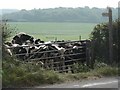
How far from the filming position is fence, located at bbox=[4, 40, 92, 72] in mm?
14094

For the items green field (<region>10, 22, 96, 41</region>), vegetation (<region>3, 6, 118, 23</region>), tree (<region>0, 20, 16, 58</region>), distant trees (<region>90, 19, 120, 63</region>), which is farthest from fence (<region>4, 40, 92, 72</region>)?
vegetation (<region>3, 6, 118, 23</region>)

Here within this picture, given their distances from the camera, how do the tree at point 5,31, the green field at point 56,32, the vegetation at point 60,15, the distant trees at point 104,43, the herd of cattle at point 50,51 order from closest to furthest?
the tree at point 5,31 → the herd of cattle at point 50,51 → the distant trees at point 104,43 → the vegetation at point 60,15 → the green field at point 56,32

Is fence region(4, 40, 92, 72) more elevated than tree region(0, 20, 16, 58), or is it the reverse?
tree region(0, 20, 16, 58)

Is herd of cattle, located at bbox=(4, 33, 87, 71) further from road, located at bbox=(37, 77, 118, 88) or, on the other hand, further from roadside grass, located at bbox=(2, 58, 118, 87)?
road, located at bbox=(37, 77, 118, 88)

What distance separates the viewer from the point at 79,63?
611 inches

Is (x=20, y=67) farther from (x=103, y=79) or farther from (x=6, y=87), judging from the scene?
(x=103, y=79)

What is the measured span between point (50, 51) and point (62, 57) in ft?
2.03

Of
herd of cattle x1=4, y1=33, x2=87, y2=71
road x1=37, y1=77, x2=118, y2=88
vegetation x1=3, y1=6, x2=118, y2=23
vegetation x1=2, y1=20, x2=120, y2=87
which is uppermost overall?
vegetation x1=3, y1=6, x2=118, y2=23

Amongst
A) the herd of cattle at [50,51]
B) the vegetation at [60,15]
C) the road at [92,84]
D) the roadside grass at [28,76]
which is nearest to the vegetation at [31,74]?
the roadside grass at [28,76]

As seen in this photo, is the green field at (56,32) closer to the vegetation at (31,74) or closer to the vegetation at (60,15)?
the vegetation at (60,15)

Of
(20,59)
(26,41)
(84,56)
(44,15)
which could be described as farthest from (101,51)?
(44,15)

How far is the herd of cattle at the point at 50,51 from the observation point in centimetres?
1379

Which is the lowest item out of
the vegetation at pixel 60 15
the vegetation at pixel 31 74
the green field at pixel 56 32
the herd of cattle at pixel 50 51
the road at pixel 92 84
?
the road at pixel 92 84

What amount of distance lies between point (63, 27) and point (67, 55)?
39.8m
